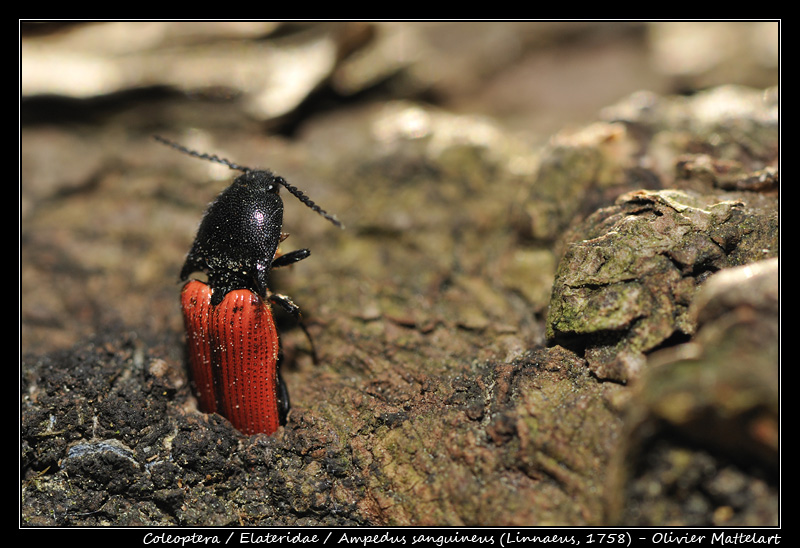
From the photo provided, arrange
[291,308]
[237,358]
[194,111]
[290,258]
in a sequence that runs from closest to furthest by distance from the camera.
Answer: [237,358], [291,308], [290,258], [194,111]

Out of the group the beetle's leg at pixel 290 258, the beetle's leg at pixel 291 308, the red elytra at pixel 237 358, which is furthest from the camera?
the beetle's leg at pixel 290 258

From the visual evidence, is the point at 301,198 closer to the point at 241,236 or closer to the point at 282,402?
the point at 241,236

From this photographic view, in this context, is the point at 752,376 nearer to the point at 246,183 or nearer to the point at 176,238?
the point at 246,183

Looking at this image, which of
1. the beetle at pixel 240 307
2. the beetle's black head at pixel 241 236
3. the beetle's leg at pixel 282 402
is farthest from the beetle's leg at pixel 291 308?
the beetle's leg at pixel 282 402

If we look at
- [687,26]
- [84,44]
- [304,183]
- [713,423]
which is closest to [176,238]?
[304,183]

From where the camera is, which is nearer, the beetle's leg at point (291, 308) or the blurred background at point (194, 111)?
the beetle's leg at point (291, 308)

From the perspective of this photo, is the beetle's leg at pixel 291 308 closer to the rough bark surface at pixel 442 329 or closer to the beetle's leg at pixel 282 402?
the rough bark surface at pixel 442 329

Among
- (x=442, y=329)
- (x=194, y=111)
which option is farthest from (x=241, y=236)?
(x=194, y=111)
